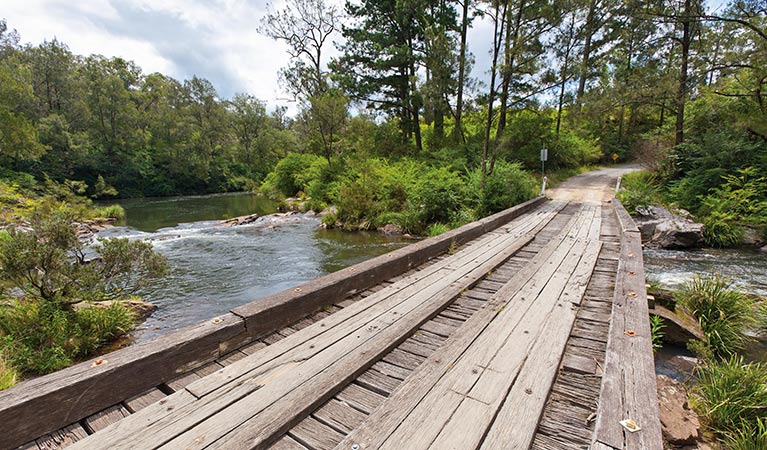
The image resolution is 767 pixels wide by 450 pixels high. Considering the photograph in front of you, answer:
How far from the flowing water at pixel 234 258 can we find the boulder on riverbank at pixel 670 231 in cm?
736

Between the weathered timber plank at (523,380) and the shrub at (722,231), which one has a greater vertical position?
the weathered timber plank at (523,380)

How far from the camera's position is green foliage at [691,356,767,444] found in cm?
256

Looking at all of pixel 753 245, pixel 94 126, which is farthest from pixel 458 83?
pixel 94 126

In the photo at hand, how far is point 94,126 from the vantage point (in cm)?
3350

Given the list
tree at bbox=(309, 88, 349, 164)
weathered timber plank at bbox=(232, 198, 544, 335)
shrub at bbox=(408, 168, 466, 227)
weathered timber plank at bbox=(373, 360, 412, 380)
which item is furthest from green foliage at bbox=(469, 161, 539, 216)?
tree at bbox=(309, 88, 349, 164)

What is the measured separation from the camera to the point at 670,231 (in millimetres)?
8695

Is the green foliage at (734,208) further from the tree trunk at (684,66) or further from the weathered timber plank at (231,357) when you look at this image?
the weathered timber plank at (231,357)

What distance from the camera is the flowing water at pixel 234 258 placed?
19.3 feet

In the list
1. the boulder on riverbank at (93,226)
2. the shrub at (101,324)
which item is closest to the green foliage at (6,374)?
the shrub at (101,324)

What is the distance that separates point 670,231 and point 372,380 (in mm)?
10692

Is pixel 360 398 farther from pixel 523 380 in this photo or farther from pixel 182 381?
pixel 182 381

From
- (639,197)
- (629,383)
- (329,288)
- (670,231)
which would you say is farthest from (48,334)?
(639,197)

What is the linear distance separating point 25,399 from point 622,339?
340 cm

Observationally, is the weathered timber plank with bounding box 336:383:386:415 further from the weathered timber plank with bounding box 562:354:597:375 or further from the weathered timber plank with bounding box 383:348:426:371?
the weathered timber plank with bounding box 562:354:597:375
